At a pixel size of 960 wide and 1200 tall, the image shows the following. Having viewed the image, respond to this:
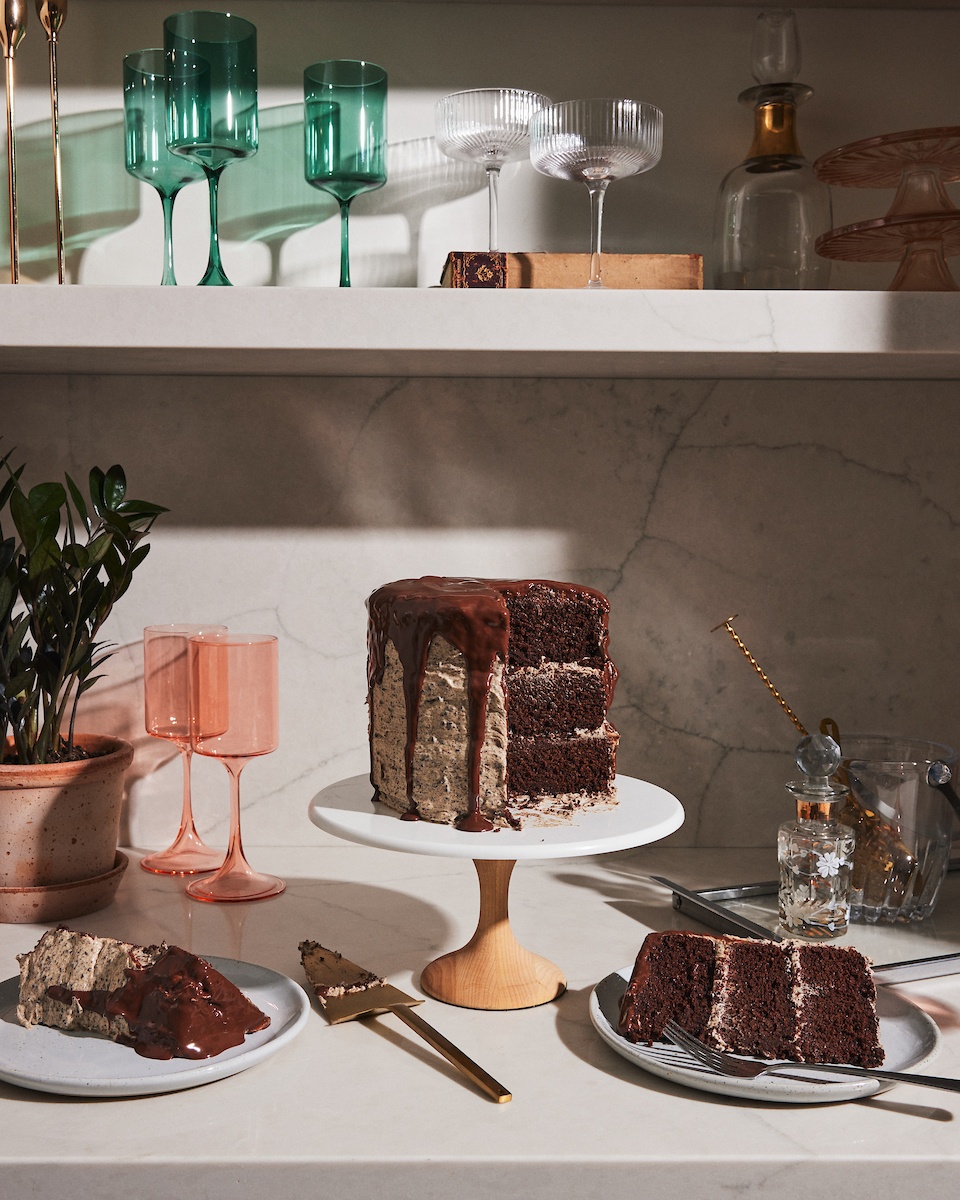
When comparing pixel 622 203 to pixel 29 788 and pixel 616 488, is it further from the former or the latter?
pixel 29 788

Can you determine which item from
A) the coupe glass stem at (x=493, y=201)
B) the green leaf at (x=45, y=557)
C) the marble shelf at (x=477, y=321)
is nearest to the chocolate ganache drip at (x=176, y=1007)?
the green leaf at (x=45, y=557)

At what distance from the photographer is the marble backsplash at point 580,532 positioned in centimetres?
130

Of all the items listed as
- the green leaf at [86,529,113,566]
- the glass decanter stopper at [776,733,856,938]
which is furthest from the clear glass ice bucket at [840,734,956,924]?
the green leaf at [86,529,113,566]

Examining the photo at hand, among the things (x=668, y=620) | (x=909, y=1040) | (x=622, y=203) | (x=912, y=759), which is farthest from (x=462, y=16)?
(x=909, y=1040)

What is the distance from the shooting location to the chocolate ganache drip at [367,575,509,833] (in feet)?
2.99

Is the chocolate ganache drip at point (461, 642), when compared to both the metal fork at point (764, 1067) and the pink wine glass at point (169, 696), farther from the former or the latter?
the pink wine glass at point (169, 696)

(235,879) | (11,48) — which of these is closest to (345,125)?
(11,48)

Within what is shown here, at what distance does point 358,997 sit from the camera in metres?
0.90

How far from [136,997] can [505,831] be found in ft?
0.99

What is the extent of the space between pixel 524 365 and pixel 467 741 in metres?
0.45

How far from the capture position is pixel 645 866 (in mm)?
1291

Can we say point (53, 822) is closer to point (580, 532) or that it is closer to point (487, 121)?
point (580, 532)

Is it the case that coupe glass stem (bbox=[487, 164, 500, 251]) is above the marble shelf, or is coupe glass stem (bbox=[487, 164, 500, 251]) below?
above

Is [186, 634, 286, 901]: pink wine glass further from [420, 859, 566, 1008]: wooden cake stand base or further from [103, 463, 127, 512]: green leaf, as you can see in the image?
[420, 859, 566, 1008]: wooden cake stand base
